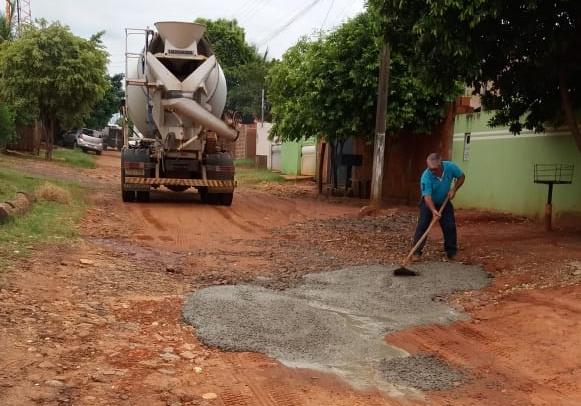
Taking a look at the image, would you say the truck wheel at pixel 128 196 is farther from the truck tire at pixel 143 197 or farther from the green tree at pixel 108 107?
the green tree at pixel 108 107

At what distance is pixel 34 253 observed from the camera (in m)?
7.53

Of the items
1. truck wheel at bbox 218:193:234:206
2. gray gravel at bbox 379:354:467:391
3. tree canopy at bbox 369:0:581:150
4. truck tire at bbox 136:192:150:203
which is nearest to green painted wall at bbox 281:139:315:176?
truck wheel at bbox 218:193:234:206

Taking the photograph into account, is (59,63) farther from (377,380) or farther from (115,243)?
(377,380)

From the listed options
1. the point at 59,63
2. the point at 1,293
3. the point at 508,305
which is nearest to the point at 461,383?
the point at 508,305

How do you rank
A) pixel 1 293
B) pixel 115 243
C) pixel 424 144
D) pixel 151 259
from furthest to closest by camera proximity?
pixel 424 144 < pixel 115 243 < pixel 151 259 < pixel 1 293

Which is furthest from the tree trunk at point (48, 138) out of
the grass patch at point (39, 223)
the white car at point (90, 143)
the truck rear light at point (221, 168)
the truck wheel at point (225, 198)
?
the truck rear light at point (221, 168)

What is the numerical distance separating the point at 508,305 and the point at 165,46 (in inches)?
389

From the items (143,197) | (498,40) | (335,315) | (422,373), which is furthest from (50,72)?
(422,373)

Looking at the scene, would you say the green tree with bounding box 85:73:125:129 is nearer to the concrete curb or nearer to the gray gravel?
the concrete curb

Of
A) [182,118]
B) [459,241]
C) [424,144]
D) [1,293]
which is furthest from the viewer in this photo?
[424,144]

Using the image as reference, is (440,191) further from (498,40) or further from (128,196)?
(128,196)

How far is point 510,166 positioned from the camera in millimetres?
12922

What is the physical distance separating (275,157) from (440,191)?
25426 millimetres

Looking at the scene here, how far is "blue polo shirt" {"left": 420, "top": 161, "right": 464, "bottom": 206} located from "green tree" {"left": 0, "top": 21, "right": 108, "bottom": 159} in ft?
64.6
